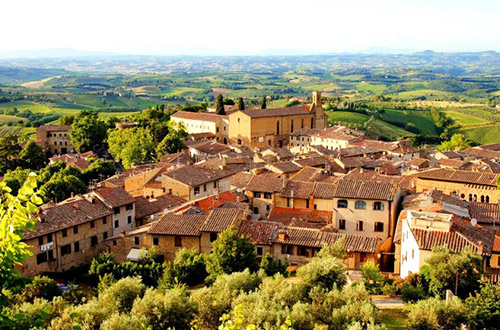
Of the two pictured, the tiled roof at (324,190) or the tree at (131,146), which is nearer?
the tiled roof at (324,190)

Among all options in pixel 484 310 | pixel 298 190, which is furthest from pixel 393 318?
pixel 298 190

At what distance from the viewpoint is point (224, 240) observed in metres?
25.5

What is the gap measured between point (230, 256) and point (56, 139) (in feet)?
222

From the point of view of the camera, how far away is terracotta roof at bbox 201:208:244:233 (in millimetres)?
29609

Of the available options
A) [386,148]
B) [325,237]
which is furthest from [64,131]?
[325,237]

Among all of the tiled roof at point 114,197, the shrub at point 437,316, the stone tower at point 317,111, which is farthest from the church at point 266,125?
the shrub at point 437,316

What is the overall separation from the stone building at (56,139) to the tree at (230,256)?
65.9 metres

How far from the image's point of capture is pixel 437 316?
17.0 metres

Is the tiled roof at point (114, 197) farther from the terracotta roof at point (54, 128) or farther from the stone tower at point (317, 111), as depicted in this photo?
the stone tower at point (317, 111)

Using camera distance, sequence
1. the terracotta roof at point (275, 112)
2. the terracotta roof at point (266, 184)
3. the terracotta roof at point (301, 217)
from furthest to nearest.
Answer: the terracotta roof at point (275, 112) → the terracotta roof at point (266, 184) → the terracotta roof at point (301, 217)

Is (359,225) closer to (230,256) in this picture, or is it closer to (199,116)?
(230,256)

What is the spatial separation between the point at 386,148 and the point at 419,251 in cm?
4892

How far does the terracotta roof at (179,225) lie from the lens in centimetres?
2996

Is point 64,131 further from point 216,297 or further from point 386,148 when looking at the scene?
point 216,297
